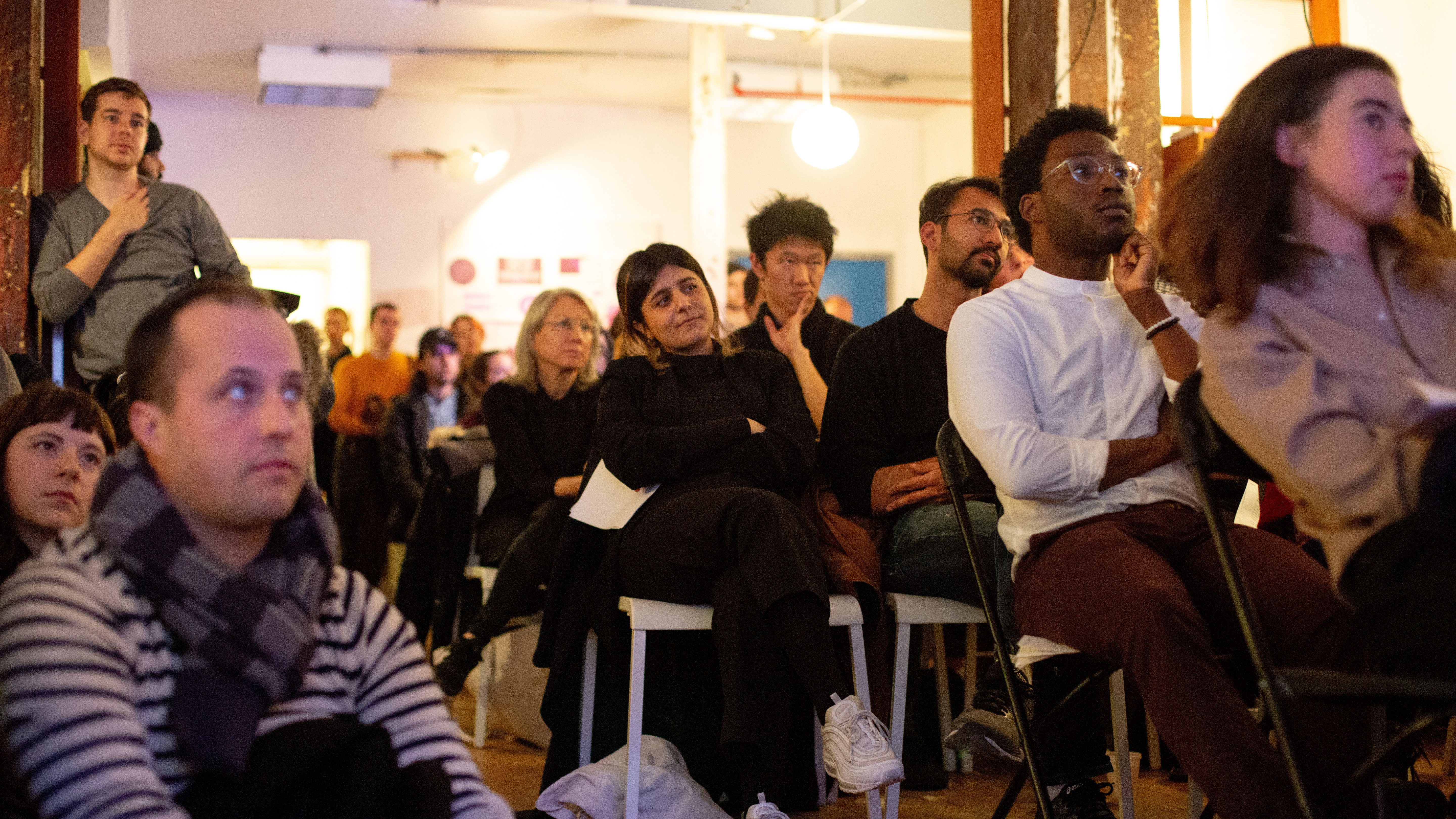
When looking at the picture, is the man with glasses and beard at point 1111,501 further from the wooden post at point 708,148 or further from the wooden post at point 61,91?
the wooden post at point 708,148

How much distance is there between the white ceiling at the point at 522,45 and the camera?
7.15 m

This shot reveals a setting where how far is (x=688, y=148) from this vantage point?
9.55 meters

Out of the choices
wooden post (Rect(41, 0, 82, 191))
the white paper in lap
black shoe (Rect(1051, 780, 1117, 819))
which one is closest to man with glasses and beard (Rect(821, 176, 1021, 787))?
black shoe (Rect(1051, 780, 1117, 819))

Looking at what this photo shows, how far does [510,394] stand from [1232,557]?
9.05 ft

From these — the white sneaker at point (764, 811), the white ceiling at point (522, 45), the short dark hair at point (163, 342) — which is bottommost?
the white sneaker at point (764, 811)

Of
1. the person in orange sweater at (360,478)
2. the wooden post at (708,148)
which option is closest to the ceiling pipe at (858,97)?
the wooden post at (708,148)

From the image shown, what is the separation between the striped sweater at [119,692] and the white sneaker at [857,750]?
3.34ft

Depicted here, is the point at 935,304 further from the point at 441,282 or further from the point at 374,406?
the point at 441,282

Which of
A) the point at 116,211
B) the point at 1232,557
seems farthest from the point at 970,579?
the point at 116,211

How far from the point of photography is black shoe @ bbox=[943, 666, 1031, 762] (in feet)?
6.77

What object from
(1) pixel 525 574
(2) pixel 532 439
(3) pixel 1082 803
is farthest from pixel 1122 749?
(2) pixel 532 439

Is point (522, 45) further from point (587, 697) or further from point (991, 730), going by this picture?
Answer: point (991, 730)

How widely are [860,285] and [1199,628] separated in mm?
8288

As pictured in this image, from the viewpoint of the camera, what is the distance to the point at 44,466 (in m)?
1.76
